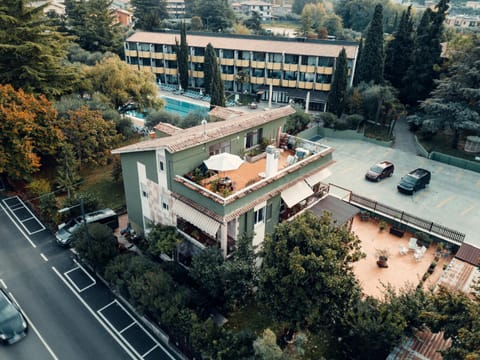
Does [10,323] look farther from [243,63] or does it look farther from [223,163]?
[243,63]

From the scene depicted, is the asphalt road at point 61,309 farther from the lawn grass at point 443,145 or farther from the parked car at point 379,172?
the lawn grass at point 443,145

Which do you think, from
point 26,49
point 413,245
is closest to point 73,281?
point 26,49

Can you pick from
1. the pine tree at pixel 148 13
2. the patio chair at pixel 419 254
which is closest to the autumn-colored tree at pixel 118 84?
the patio chair at pixel 419 254

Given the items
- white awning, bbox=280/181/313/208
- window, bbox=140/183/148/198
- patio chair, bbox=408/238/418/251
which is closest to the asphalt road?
window, bbox=140/183/148/198

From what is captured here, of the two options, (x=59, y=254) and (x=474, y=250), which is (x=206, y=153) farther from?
(x=474, y=250)

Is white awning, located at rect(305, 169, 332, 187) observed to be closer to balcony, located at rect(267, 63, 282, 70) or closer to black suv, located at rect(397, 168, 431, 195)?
black suv, located at rect(397, 168, 431, 195)

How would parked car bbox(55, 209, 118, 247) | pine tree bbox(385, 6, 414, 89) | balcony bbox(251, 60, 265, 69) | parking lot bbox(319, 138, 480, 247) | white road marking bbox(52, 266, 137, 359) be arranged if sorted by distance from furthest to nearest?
balcony bbox(251, 60, 265, 69)
pine tree bbox(385, 6, 414, 89)
parking lot bbox(319, 138, 480, 247)
parked car bbox(55, 209, 118, 247)
white road marking bbox(52, 266, 137, 359)

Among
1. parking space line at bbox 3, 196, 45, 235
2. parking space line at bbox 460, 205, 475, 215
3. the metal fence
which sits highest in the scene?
the metal fence
